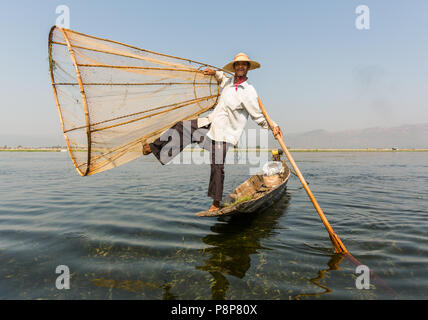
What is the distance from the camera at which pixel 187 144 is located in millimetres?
5727

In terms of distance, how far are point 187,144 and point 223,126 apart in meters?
0.96

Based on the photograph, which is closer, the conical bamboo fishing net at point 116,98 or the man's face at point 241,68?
the conical bamboo fishing net at point 116,98

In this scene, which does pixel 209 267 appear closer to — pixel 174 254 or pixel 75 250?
pixel 174 254

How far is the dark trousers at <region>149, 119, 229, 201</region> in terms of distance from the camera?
17.5 feet

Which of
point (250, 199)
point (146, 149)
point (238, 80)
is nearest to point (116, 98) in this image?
point (146, 149)

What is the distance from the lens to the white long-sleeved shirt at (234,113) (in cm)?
536

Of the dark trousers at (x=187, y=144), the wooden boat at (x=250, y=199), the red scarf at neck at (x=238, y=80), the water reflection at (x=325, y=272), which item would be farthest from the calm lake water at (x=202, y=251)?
the red scarf at neck at (x=238, y=80)

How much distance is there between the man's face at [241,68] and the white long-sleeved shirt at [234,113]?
0.22 metres

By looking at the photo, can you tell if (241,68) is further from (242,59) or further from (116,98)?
(116,98)

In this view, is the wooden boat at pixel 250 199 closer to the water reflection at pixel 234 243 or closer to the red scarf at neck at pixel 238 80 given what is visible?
the water reflection at pixel 234 243
